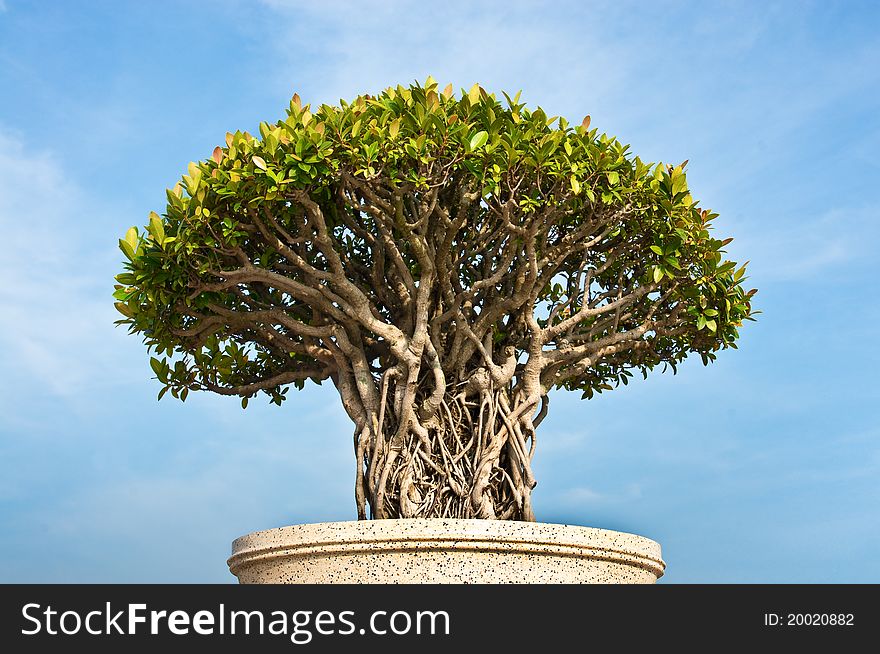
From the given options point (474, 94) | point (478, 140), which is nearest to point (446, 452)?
point (478, 140)

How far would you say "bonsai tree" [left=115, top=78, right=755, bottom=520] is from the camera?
545 centimetres

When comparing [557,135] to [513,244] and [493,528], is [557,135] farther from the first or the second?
[493,528]

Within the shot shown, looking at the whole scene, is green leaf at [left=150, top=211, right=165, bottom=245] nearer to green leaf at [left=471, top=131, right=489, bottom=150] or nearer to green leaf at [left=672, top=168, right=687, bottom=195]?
green leaf at [left=471, top=131, right=489, bottom=150]

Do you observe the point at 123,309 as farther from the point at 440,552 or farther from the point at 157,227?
the point at 440,552

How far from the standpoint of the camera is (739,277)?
6.35 metres

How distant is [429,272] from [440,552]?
5.53ft

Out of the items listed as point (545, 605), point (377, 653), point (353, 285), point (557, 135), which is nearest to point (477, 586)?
point (545, 605)

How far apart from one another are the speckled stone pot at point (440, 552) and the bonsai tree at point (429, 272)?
1.73 feet

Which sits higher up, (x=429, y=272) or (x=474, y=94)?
(x=474, y=94)

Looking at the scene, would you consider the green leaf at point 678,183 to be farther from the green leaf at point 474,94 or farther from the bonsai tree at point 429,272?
Result: the green leaf at point 474,94

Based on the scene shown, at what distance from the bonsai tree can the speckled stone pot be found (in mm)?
527

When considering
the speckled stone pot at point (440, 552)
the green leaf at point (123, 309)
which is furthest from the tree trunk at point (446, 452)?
the green leaf at point (123, 309)

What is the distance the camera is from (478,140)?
17.5ft

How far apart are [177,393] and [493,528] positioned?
8.99ft
